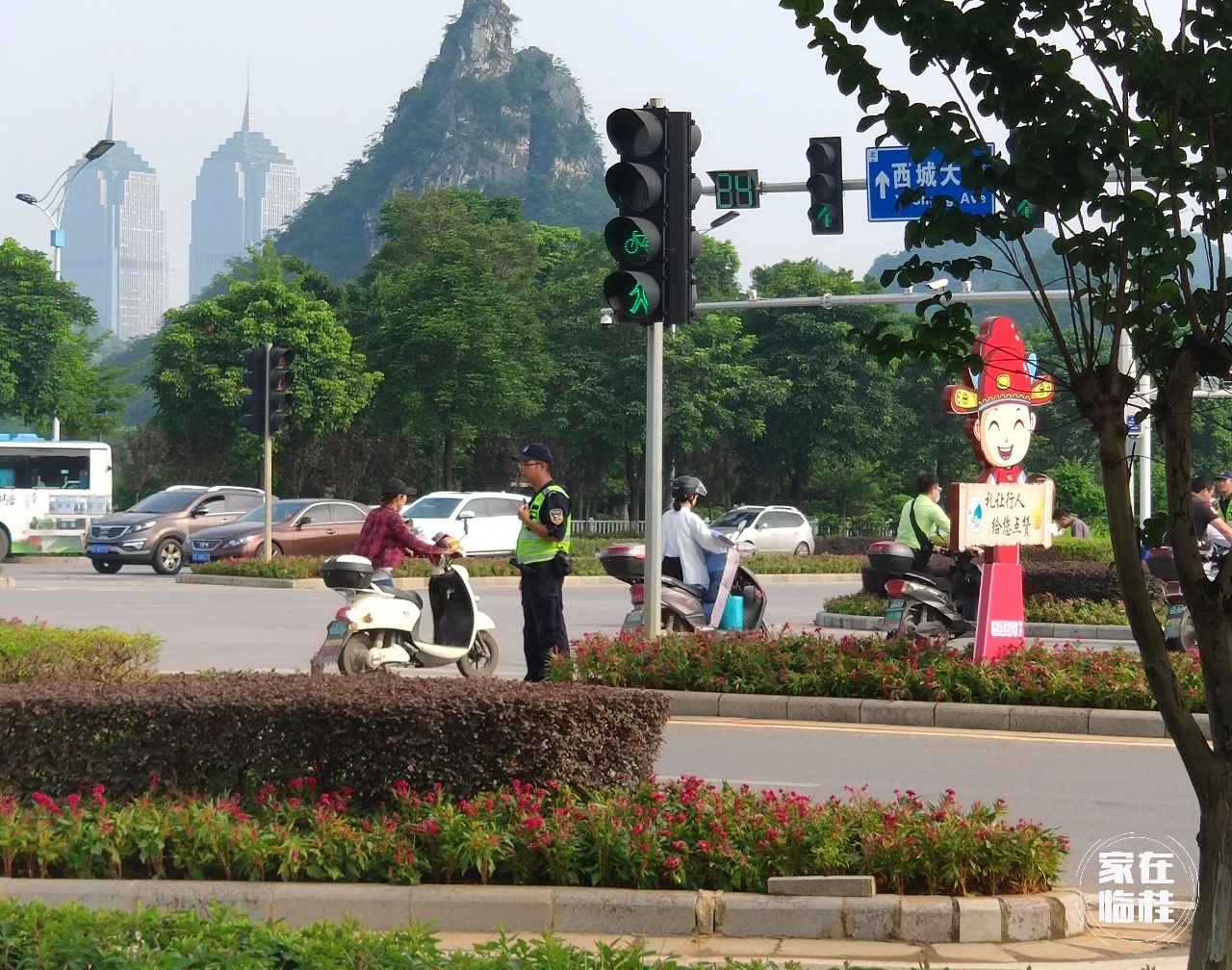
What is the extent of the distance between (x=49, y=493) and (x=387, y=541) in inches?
926

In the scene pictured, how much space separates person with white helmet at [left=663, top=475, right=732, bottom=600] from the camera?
44.0ft

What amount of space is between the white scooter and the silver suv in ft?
60.1

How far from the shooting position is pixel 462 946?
573 cm

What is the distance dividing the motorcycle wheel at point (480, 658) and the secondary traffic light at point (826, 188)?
7572mm

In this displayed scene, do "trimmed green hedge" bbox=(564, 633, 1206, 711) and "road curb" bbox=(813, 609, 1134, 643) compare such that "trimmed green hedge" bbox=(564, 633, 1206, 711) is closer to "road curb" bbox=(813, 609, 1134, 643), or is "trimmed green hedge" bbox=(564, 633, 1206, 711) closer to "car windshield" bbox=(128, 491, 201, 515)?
"road curb" bbox=(813, 609, 1134, 643)

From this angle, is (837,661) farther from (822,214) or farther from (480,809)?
(822,214)

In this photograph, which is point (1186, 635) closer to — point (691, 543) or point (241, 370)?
point (691, 543)

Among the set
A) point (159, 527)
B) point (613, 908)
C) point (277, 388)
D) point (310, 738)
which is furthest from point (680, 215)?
point (159, 527)

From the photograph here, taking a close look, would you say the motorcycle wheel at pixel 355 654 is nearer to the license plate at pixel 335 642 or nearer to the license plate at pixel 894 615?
the license plate at pixel 335 642

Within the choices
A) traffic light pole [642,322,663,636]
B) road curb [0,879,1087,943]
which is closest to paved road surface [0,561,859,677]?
traffic light pole [642,322,663,636]

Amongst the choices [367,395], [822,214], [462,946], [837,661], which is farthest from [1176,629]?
[367,395]

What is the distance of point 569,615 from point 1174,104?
58.1 feet

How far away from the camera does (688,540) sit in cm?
1358

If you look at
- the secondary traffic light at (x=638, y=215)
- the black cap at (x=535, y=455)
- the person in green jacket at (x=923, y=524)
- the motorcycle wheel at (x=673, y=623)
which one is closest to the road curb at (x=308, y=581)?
the person in green jacket at (x=923, y=524)
